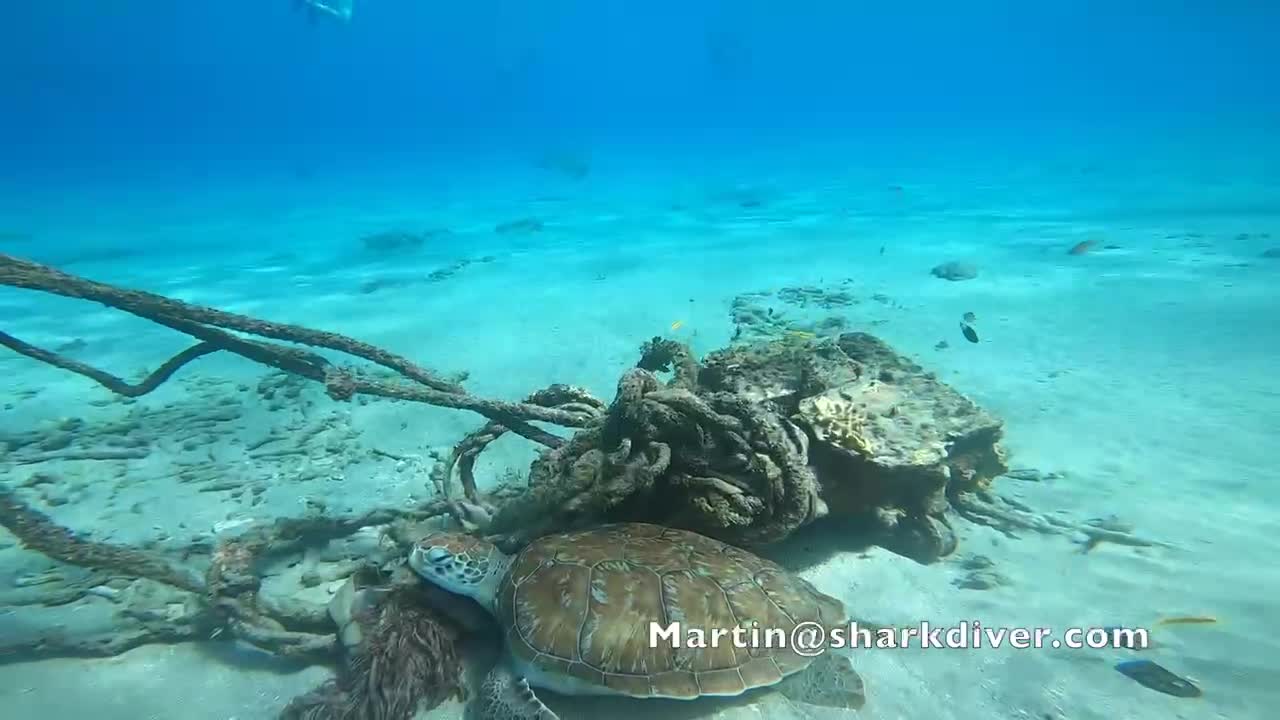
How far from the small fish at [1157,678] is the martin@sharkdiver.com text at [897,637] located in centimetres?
16

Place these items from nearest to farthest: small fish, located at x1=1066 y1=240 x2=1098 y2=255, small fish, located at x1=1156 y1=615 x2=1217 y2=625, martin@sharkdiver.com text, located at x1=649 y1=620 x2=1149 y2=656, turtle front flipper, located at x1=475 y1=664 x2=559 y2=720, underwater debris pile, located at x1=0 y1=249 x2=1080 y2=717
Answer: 1. turtle front flipper, located at x1=475 y1=664 x2=559 y2=720
2. martin@sharkdiver.com text, located at x1=649 y1=620 x2=1149 y2=656
3. underwater debris pile, located at x1=0 y1=249 x2=1080 y2=717
4. small fish, located at x1=1156 y1=615 x2=1217 y2=625
5. small fish, located at x1=1066 y1=240 x2=1098 y2=255

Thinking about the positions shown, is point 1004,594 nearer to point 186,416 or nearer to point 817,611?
point 817,611

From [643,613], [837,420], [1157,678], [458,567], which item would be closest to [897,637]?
[1157,678]

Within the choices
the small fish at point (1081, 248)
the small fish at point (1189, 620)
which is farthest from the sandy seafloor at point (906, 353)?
the small fish at point (1081, 248)

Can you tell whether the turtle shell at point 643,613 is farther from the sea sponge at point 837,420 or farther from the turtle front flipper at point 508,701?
the sea sponge at point 837,420

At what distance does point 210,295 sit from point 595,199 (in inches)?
837

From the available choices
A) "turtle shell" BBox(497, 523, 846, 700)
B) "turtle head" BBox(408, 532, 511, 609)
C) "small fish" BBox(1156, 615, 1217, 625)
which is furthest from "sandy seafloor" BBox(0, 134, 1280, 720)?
"turtle head" BBox(408, 532, 511, 609)

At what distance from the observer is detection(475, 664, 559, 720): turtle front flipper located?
2.79 meters

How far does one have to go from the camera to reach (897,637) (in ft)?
11.7

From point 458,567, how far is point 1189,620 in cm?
428

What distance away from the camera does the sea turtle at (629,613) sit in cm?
282

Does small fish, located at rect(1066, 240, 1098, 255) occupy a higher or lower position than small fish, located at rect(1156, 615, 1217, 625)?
higher

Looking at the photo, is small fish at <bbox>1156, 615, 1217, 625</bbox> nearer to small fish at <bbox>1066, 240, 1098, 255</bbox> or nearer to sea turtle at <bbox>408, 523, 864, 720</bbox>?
sea turtle at <bbox>408, 523, 864, 720</bbox>

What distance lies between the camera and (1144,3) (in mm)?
93750
